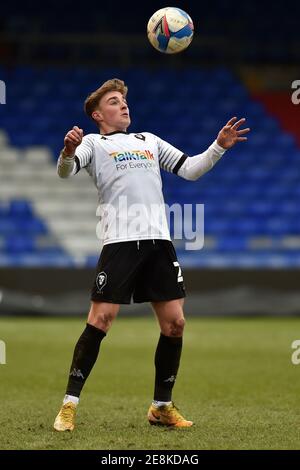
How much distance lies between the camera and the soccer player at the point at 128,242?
5.44 meters

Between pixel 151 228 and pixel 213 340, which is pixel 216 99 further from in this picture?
pixel 151 228

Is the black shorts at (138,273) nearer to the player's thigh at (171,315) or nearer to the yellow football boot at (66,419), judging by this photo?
the player's thigh at (171,315)

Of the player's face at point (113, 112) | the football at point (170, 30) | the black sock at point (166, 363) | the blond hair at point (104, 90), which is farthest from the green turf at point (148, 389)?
the football at point (170, 30)

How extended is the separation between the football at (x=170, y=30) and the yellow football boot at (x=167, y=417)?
244 cm

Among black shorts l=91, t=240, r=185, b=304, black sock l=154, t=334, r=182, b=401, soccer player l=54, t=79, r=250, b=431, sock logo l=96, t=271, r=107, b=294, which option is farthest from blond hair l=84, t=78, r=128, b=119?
black sock l=154, t=334, r=182, b=401

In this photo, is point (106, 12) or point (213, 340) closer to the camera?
point (213, 340)

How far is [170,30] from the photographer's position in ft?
20.2

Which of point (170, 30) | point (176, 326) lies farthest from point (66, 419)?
point (170, 30)

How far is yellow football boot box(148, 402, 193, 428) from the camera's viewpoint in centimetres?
547

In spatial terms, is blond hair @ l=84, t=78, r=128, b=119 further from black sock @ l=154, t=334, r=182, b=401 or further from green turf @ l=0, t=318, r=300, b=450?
green turf @ l=0, t=318, r=300, b=450

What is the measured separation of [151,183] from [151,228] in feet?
0.96

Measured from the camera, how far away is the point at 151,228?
5562mm

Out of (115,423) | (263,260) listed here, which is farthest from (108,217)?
(263,260)

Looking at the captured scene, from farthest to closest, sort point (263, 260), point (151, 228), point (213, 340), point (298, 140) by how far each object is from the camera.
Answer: point (298, 140) → point (263, 260) → point (213, 340) → point (151, 228)
